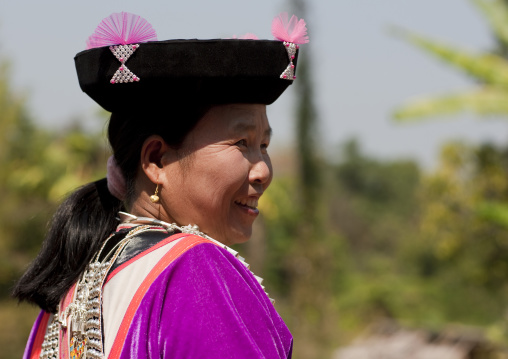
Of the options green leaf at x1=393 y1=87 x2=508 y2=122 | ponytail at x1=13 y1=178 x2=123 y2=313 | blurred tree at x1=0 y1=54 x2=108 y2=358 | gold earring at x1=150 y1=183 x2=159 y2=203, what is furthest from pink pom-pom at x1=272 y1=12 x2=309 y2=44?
blurred tree at x1=0 y1=54 x2=108 y2=358

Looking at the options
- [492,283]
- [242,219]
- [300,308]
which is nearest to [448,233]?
[492,283]

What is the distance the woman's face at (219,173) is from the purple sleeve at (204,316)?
149mm

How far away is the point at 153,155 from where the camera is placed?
168 cm

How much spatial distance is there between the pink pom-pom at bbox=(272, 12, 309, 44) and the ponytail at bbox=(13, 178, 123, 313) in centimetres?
56

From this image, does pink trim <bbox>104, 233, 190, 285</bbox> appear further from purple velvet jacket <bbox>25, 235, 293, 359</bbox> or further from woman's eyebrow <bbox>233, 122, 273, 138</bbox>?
woman's eyebrow <bbox>233, 122, 273, 138</bbox>

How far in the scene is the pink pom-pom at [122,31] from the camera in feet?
5.30

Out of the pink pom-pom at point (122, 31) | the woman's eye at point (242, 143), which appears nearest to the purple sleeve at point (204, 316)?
the woman's eye at point (242, 143)

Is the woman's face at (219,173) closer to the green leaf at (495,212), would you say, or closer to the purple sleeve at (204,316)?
the purple sleeve at (204,316)

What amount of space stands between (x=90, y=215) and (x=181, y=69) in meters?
0.49

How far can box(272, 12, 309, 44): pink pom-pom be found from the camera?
66.4 inches

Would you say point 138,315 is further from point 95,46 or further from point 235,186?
point 95,46

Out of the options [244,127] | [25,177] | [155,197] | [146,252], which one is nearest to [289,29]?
[244,127]

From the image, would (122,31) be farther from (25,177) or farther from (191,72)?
(25,177)

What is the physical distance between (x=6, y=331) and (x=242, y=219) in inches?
440
